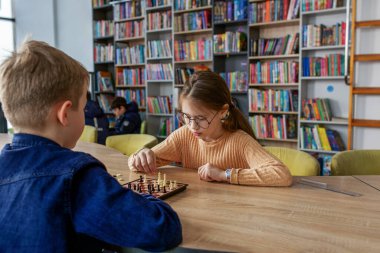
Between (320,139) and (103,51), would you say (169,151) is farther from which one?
(103,51)

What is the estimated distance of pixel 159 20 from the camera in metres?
5.23

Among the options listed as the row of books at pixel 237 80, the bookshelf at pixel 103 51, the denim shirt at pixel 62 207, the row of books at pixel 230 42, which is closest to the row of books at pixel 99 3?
the bookshelf at pixel 103 51

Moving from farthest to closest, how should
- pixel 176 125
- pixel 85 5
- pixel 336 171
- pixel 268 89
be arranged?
1. pixel 85 5
2. pixel 176 125
3. pixel 268 89
4. pixel 336 171

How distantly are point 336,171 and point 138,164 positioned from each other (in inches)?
39.9

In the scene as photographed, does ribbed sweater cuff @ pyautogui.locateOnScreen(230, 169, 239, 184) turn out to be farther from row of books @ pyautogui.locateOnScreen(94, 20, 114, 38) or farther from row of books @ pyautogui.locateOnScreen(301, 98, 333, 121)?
row of books @ pyautogui.locateOnScreen(94, 20, 114, 38)

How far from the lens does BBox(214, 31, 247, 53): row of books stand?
4508 mm

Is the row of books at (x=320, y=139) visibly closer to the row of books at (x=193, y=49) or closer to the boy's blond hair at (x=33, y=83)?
the row of books at (x=193, y=49)

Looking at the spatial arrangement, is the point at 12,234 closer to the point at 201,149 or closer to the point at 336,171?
the point at 201,149

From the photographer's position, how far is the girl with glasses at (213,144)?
1.47 m

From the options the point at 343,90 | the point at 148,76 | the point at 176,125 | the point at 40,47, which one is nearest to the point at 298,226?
the point at 40,47

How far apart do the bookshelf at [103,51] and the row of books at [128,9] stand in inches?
7.7

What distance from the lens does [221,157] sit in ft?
5.64

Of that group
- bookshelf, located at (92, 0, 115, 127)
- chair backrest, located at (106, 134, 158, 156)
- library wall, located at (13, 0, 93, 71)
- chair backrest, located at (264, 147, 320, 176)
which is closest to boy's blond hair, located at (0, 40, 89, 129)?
chair backrest, located at (264, 147, 320, 176)

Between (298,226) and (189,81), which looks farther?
(189,81)
